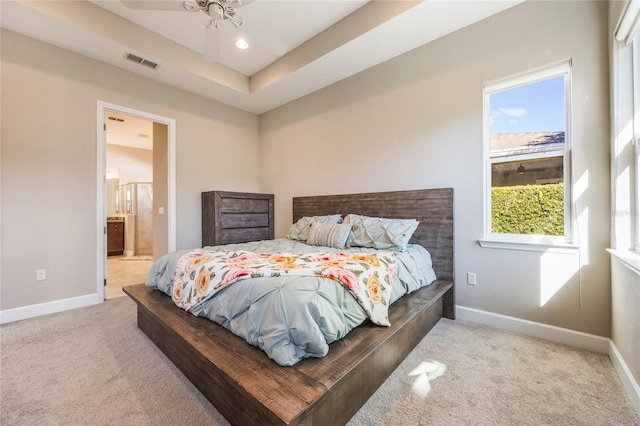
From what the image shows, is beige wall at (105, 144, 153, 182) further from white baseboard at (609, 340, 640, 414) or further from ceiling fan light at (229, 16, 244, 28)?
white baseboard at (609, 340, 640, 414)

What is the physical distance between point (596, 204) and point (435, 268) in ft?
4.41

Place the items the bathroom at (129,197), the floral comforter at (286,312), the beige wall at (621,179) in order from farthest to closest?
the bathroom at (129,197) → the beige wall at (621,179) → the floral comforter at (286,312)

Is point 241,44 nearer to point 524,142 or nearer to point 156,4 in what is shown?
point 156,4

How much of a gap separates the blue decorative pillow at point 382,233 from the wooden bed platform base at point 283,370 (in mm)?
719

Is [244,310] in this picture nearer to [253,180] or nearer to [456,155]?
[456,155]

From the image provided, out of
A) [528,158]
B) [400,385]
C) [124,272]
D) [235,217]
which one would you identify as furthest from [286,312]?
[124,272]

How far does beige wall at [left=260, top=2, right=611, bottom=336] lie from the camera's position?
2059mm

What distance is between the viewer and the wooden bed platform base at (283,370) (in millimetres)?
1064

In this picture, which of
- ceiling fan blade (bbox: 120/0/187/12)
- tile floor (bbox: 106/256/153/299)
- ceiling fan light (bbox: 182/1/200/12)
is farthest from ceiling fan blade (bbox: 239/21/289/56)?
tile floor (bbox: 106/256/153/299)

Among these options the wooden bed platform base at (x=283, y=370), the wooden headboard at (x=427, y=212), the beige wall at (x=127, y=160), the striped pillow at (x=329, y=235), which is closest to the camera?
the wooden bed platform base at (x=283, y=370)

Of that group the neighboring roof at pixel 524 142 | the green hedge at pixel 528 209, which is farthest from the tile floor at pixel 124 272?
the neighboring roof at pixel 524 142

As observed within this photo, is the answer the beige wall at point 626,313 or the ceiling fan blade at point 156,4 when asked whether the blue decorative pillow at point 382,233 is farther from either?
the ceiling fan blade at point 156,4

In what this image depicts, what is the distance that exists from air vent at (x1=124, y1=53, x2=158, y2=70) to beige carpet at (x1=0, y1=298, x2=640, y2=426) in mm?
2965

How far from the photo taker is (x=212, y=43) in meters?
2.36
